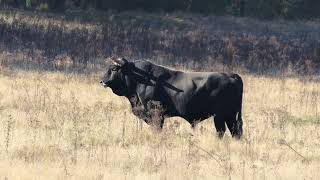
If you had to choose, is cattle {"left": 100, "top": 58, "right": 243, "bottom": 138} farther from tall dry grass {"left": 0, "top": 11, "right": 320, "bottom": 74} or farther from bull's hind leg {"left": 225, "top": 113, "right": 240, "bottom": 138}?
tall dry grass {"left": 0, "top": 11, "right": 320, "bottom": 74}

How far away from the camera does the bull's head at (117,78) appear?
13.0m

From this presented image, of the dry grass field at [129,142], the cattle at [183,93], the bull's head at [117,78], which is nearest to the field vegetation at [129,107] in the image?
the dry grass field at [129,142]

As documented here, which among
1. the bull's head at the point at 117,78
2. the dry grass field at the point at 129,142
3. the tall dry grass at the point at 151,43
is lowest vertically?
the tall dry grass at the point at 151,43

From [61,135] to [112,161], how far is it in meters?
1.98

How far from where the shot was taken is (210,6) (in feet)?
154

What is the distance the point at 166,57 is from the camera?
2652 cm

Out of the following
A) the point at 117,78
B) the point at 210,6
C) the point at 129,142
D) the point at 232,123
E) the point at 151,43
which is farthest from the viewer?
the point at 210,6

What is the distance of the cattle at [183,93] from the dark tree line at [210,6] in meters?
28.7

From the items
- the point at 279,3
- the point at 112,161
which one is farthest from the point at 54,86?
the point at 279,3

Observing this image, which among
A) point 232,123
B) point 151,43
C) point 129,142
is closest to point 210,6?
point 151,43

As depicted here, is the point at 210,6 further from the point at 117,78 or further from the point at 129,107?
the point at 117,78

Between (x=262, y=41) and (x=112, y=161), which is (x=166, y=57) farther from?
(x=112, y=161)

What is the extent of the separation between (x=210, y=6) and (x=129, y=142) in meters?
36.3

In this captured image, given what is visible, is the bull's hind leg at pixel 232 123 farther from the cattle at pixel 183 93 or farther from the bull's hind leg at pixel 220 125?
the bull's hind leg at pixel 220 125
